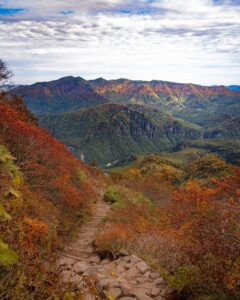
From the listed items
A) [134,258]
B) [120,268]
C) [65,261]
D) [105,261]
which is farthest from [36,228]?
[134,258]

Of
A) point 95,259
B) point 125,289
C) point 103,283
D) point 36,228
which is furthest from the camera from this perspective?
point 95,259

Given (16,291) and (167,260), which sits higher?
(16,291)

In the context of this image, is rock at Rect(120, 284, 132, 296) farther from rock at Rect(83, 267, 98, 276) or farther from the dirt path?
the dirt path

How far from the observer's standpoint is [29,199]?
14.6 metres

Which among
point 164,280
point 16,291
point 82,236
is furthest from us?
point 82,236

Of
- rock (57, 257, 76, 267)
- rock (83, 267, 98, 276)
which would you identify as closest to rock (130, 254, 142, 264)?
rock (83, 267, 98, 276)

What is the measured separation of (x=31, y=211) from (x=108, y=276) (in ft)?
14.3

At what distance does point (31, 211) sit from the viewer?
1414 centimetres

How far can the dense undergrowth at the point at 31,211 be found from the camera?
21.8 feet

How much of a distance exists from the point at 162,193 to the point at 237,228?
2073 inches

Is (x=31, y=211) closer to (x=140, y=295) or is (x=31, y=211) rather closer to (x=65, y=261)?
(x=65, y=261)

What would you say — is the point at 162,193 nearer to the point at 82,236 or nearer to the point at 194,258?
the point at 82,236

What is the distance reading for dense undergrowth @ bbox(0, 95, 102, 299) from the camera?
664 cm

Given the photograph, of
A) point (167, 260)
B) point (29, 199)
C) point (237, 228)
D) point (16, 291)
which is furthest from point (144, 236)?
point (16, 291)
